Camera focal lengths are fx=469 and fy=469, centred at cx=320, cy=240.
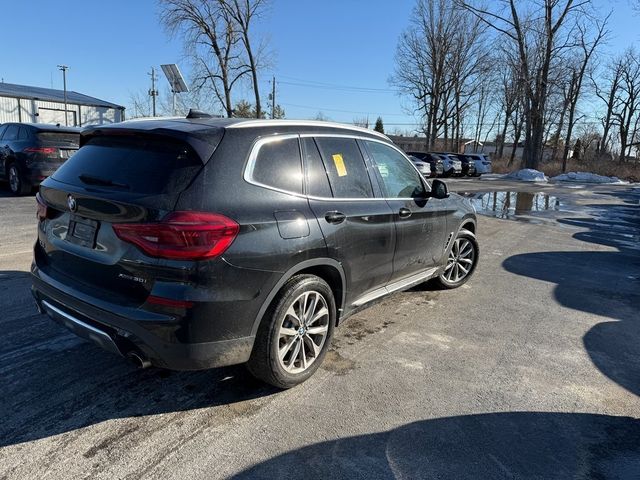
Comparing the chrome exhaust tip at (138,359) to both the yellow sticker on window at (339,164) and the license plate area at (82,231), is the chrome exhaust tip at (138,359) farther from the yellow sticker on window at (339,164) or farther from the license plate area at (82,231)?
the yellow sticker on window at (339,164)

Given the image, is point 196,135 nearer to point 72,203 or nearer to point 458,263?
point 72,203

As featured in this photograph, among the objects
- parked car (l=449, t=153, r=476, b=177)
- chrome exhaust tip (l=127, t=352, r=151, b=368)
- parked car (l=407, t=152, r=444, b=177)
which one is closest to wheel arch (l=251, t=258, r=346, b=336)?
chrome exhaust tip (l=127, t=352, r=151, b=368)

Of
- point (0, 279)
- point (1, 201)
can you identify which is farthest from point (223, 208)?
point (1, 201)

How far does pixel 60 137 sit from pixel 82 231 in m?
9.01

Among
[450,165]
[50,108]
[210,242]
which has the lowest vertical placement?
[210,242]

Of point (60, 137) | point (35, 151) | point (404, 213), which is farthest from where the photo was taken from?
point (60, 137)

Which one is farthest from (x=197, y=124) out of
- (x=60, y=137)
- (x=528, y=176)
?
(x=528, y=176)

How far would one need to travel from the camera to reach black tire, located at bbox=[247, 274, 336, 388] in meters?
2.99

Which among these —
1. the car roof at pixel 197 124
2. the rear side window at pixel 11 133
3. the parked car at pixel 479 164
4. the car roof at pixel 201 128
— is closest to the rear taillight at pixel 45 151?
the rear side window at pixel 11 133

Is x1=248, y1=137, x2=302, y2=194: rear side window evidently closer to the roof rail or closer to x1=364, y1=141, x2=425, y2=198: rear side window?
the roof rail

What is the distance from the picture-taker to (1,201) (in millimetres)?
10000

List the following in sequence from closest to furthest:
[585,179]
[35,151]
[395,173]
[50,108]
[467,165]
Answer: [395,173]
[35,151]
[467,165]
[585,179]
[50,108]

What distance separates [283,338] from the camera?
10.4ft

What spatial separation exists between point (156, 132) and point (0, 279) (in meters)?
3.47
